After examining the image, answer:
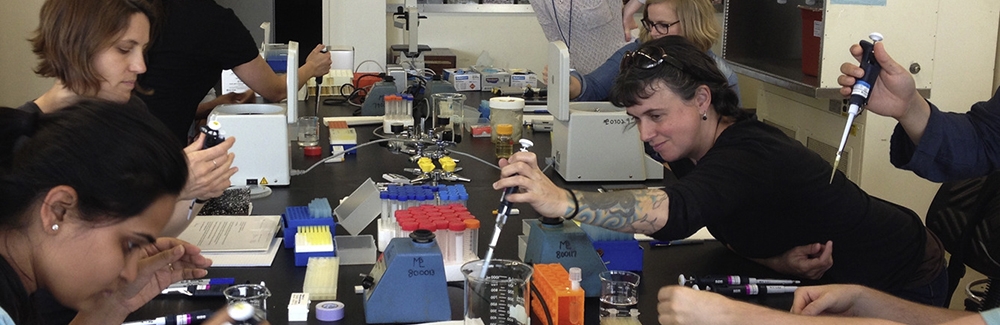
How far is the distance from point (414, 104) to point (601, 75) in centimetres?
76

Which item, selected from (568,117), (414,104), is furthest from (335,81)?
(568,117)

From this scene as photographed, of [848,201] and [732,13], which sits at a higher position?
[732,13]

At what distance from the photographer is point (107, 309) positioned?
1526mm

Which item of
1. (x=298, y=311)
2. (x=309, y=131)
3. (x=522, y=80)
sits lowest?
(x=298, y=311)

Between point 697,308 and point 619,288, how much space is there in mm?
256

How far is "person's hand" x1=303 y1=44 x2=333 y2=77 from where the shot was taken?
3.56 m

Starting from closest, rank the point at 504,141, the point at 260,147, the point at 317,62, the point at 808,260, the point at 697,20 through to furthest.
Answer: the point at 808,260 < the point at 260,147 < the point at 504,141 < the point at 697,20 < the point at 317,62

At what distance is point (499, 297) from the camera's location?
4.94 ft

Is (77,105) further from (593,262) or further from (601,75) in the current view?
(601,75)

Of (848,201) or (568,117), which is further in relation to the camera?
(568,117)

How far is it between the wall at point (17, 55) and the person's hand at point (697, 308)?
495 cm

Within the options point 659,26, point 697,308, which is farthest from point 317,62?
point 697,308

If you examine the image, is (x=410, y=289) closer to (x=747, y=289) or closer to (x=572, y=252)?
(x=572, y=252)

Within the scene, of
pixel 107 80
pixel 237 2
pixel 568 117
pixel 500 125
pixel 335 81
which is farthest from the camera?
pixel 237 2
